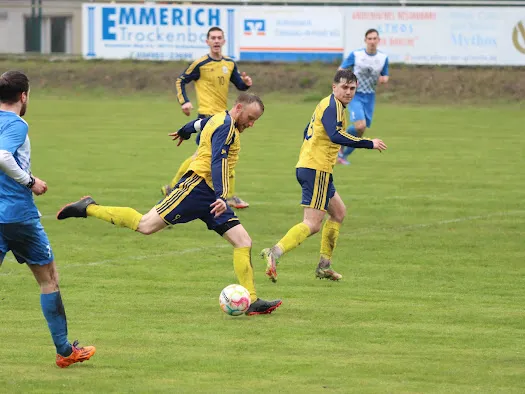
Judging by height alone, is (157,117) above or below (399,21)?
below

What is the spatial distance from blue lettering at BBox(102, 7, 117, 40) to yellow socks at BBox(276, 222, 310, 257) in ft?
82.2

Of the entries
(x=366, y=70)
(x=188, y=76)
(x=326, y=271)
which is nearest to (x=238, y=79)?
(x=188, y=76)

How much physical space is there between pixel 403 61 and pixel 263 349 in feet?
86.0

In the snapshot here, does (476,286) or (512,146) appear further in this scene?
(512,146)

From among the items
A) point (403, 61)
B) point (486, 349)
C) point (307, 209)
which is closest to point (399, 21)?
point (403, 61)

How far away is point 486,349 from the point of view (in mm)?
8172

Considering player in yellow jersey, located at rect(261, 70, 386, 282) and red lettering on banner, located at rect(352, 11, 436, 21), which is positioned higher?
red lettering on banner, located at rect(352, 11, 436, 21)

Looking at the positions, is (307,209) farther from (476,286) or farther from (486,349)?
(486,349)

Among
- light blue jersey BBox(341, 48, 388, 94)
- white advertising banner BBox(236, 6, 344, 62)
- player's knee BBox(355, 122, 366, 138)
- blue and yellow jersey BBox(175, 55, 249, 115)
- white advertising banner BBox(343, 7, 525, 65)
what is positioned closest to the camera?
blue and yellow jersey BBox(175, 55, 249, 115)

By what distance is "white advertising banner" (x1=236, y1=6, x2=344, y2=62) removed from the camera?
33.3m

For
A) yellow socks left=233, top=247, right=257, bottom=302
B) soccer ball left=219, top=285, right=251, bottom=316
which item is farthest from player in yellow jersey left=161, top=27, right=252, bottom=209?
soccer ball left=219, top=285, right=251, bottom=316

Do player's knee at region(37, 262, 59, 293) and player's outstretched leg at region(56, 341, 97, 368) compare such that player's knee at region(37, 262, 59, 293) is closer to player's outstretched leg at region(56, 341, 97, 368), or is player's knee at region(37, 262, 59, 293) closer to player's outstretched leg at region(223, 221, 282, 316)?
player's outstretched leg at region(56, 341, 97, 368)

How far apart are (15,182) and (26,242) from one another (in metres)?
0.42

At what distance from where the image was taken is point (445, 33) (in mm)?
32781
